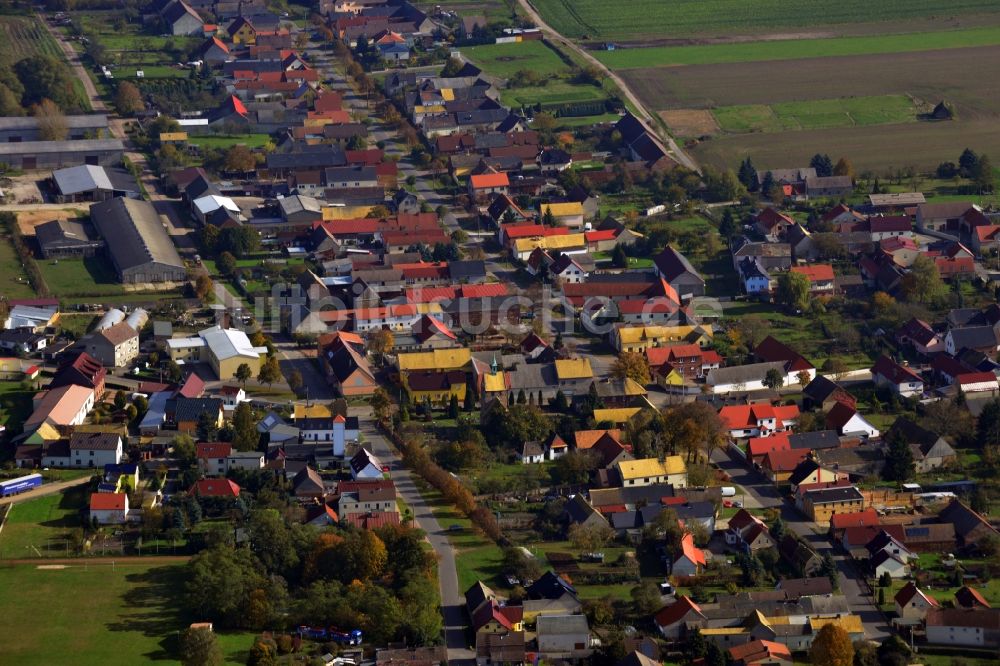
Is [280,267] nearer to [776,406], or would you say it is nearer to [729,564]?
[776,406]

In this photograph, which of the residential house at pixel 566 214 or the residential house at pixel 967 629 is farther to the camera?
the residential house at pixel 566 214

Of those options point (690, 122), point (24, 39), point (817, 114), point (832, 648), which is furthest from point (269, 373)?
point (24, 39)

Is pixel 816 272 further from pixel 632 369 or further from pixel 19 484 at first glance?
pixel 19 484

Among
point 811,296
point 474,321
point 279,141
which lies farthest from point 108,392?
point 279,141

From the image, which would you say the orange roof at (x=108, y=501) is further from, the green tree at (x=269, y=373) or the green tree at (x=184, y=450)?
the green tree at (x=269, y=373)

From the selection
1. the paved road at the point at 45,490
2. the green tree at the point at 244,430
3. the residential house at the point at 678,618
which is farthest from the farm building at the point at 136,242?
the residential house at the point at 678,618

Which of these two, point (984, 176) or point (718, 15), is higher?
point (718, 15)
